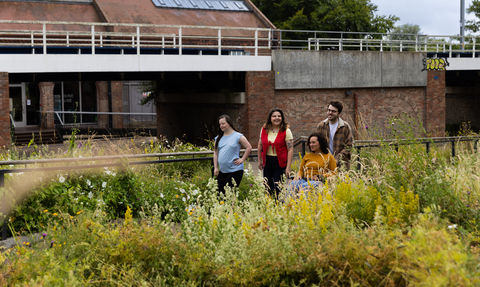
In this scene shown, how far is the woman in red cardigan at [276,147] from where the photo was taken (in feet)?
21.2

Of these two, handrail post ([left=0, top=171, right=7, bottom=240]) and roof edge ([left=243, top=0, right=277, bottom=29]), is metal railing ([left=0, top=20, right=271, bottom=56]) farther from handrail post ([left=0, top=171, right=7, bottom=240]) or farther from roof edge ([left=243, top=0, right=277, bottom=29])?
handrail post ([left=0, top=171, right=7, bottom=240])

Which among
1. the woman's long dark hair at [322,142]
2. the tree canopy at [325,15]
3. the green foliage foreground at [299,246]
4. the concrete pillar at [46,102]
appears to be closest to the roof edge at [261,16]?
the tree canopy at [325,15]

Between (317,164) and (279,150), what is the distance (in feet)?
2.01

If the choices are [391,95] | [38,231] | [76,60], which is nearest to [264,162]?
[38,231]

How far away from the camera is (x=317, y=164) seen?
241 inches

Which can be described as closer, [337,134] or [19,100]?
[337,134]

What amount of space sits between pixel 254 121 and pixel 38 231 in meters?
13.1

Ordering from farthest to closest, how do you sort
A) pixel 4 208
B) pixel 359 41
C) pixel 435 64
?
1. pixel 359 41
2. pixel 435 64
3. pixel 4 208

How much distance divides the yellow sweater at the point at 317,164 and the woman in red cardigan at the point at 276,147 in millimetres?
257

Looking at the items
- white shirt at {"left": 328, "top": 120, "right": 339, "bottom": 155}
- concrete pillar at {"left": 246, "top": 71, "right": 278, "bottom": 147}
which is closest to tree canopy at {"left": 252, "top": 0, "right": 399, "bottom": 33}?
concrete pillar at {"left": 246, "top": 71, "right": 278, "bottom": 147}

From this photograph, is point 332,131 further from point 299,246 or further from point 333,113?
point 299,246

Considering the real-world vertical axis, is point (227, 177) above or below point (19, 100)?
below

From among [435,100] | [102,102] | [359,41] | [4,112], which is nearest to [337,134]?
[4,112]

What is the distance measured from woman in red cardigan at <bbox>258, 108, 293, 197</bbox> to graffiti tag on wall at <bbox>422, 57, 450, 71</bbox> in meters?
17.0
